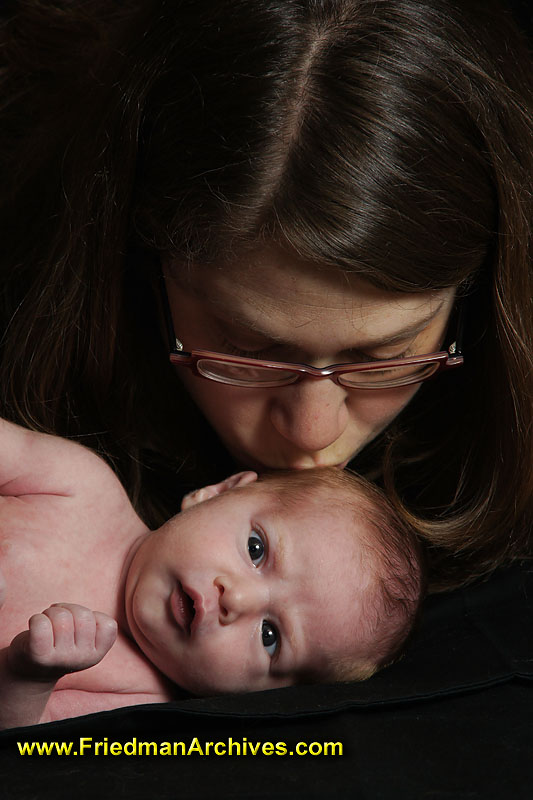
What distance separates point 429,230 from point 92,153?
2.06 feet

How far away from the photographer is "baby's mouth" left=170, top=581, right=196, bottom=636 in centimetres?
161

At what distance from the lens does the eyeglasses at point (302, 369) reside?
5.49 feet

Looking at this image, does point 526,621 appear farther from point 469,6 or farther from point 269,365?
point 469,6

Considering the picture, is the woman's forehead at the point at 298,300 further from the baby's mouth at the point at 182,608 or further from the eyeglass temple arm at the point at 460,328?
the baby's mouth at the point at 182,608

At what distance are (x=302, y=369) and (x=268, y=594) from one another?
382 mm

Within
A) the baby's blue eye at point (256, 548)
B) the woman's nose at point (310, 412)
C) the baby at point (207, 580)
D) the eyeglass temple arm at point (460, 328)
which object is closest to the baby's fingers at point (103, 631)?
the baby at point (207, 580)

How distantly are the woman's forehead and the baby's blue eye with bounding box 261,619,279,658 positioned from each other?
19.3 inches

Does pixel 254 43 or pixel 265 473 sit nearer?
pixel 254 43

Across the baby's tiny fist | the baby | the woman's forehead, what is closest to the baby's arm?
the baby's tiny fist

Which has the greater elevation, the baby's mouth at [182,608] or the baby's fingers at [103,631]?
the baby's fingers at [103,631]

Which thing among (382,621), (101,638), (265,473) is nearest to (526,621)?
(382,621)

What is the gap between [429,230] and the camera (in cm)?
158

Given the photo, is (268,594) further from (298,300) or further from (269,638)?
(298,300)

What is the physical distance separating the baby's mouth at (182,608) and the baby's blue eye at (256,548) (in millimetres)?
129
